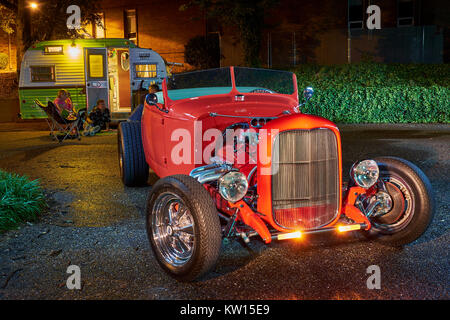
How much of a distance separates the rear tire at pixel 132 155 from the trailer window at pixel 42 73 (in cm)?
1050

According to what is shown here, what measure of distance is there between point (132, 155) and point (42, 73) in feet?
36.0

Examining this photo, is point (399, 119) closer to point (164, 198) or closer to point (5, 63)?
point (164, 198)

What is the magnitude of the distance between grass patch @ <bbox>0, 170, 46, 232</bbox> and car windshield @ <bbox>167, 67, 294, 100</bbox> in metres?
2.09

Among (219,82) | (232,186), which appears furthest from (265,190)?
(219,82)

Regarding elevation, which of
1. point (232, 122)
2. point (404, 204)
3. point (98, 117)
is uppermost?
point (98, 117)

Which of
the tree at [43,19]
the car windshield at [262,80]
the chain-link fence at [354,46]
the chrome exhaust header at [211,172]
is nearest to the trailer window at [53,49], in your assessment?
the tree at [43,19]

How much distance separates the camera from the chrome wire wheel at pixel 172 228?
3967 mm

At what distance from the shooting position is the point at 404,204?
14.4 ft

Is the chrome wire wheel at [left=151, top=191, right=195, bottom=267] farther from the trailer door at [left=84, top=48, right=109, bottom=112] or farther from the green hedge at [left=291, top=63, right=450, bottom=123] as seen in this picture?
the trailer door at [left=84, top=48, right=109, bottom=112]

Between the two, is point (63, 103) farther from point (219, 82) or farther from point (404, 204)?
point (404, 204)

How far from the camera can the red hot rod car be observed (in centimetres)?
381

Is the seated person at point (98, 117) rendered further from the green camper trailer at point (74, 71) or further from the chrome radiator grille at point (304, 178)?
the chrome radiator grille at point (304, 178)

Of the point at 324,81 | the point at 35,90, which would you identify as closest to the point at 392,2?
the point at 324,81

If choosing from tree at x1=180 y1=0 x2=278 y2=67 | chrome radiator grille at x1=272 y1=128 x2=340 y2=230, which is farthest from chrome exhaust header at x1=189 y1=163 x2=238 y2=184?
tree at x1=180 y1=0 x2=278 y2=67
